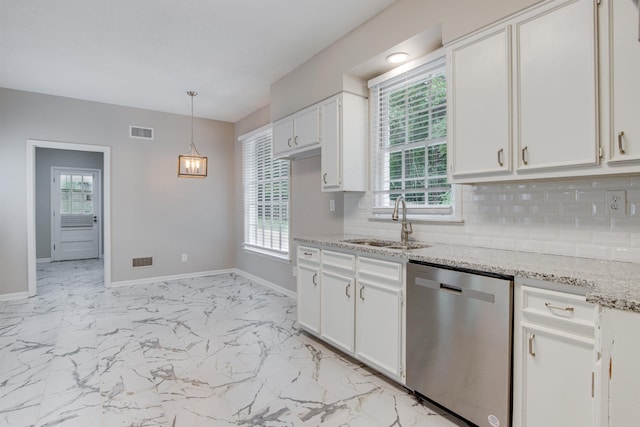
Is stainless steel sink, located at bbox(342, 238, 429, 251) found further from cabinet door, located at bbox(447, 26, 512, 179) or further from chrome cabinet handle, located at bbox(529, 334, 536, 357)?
chrome cabinet handle, located at bbox(529, 334, 536, 357)

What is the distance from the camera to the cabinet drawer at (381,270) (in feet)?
7.17

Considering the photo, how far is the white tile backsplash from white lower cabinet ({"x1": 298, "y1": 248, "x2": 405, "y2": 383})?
648 millimetres

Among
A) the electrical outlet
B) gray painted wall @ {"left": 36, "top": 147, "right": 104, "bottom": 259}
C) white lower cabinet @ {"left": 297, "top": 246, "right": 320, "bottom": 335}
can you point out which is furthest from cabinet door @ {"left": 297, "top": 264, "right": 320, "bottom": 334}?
gray painted wall @ {"left": 36, "top": 147, "right": 104, "bottom": 259}

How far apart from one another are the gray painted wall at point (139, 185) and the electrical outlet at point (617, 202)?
4.96 m

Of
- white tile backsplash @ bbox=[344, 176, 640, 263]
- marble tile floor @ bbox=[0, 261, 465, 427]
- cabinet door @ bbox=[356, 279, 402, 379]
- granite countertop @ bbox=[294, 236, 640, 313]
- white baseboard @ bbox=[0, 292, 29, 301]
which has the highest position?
white tile backsplash @ bbox=[344, 176, 640, 263]

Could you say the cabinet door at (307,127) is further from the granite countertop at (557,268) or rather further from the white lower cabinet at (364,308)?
the granite countertop at (557,268)

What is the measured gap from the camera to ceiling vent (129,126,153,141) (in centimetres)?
529

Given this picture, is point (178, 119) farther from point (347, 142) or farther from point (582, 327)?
point (582, 327)

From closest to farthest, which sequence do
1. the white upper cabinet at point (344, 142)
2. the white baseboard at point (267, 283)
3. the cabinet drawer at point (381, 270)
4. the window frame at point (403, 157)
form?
the cabinet drawer at point (381, 270)
the window frame at point (403, 157)
the white upper cabinet at point (344, 142)
the white baseboard at point (267, 283)

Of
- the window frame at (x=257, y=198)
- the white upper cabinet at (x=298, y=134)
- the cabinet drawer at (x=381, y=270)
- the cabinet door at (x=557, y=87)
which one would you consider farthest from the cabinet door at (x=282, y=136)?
the cabinet door at (x=557, y=87)

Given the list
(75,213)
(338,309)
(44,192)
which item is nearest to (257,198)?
(338,309)

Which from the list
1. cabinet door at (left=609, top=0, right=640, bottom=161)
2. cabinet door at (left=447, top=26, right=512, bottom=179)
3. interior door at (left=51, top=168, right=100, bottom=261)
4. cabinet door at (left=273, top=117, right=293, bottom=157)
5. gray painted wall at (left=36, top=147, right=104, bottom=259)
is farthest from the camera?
interior door at (left=51, top=168, right=100, bottom=261)

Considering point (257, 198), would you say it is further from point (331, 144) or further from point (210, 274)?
point (331, 144)

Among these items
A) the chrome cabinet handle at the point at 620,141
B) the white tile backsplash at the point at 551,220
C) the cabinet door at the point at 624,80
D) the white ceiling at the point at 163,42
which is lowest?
the white tile backsplash at the point at 551,220
